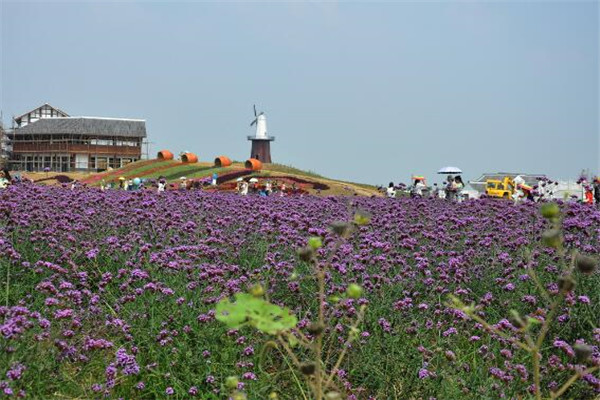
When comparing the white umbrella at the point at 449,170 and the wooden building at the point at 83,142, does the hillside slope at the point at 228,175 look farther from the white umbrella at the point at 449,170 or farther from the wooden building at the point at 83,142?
the wooden building at the point at 83,142

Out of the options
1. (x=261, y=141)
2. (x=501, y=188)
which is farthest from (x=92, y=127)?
(x=501, y=188)

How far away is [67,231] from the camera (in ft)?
25.3

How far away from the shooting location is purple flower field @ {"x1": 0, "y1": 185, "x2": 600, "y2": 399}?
186 inches

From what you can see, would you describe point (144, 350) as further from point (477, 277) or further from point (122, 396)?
point (477, 277)

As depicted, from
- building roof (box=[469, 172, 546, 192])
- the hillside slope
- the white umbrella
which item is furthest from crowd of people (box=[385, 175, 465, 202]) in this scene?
building roof (box=[469, 172, 546, 192])

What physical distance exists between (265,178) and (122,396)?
119ft

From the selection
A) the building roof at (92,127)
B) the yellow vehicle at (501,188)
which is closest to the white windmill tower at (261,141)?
the building roof at (92,127)

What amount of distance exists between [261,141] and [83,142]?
1757 centimetres

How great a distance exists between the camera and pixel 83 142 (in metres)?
70.4

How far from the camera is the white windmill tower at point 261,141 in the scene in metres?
65.9

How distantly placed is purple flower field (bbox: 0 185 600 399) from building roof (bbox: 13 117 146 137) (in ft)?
206

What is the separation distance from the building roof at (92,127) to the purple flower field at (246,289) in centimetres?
6294

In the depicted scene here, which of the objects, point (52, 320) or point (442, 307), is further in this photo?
point (442, 307)

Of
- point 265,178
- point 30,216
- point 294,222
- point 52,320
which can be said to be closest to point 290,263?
point 294,222
